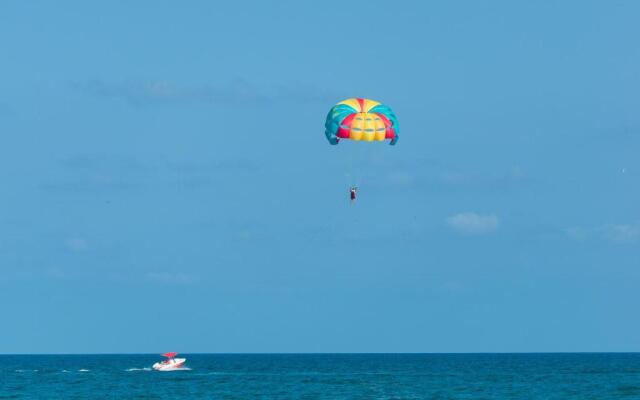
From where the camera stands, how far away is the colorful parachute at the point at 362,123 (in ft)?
243

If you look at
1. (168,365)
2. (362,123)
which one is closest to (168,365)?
(168,365)

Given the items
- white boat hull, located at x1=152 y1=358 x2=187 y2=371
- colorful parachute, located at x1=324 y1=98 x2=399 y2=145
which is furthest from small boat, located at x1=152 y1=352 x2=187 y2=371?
colorful parachute, located at x1=324 y1=98 x2=399 y2=145

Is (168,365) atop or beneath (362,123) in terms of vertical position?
beneath

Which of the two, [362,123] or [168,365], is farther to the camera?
[168,365]

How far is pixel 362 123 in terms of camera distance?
7425cm

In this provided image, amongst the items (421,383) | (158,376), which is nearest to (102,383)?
(158,376)

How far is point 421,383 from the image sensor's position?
12038 centimetres

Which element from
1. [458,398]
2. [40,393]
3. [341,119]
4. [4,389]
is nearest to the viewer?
[341,119]

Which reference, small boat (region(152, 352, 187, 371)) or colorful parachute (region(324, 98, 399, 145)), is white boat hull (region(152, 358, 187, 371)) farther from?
colorful parachute (region(324, 98, 399, 145))

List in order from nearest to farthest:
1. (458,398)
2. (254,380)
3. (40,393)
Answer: (458,398), (40,393), (254,380)

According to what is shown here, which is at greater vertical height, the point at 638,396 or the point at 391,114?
the point at 391,114

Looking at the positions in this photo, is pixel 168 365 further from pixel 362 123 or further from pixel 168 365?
pixel 362 123

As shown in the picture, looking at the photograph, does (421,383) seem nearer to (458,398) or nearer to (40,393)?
(458,398)

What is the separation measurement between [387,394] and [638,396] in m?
20.4
